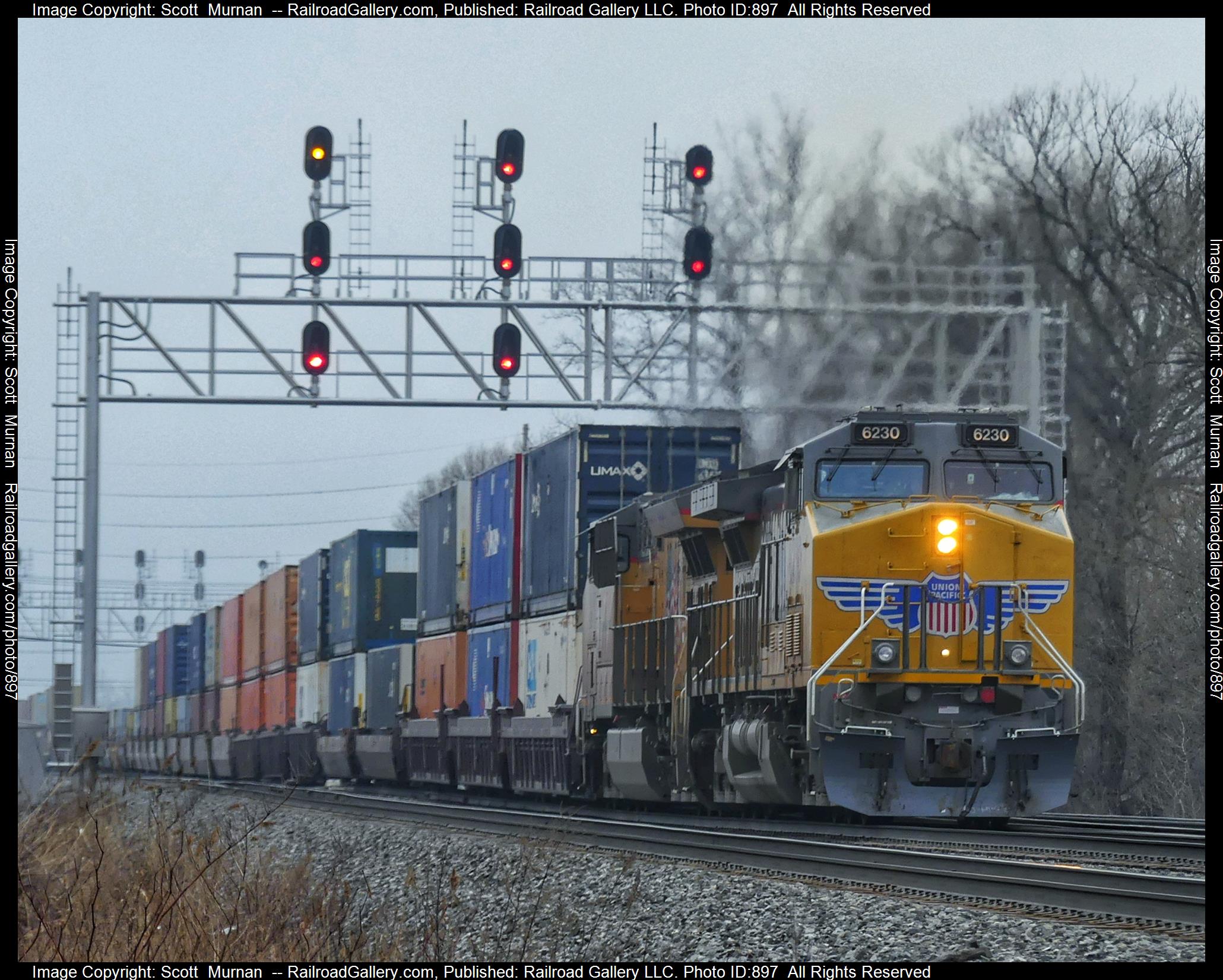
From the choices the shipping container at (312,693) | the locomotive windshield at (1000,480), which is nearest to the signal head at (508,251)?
the locomotive windshield at (1000,480)

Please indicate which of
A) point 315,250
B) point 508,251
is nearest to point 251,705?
point 315,250

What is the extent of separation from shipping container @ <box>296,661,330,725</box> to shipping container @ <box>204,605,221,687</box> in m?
9.02

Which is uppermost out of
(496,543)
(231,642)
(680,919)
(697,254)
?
(697,254)

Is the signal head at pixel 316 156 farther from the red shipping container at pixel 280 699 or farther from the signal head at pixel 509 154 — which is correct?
the red shipping container at pixel 280 699

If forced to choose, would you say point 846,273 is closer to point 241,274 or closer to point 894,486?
point 241,274

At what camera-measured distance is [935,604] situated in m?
14.0

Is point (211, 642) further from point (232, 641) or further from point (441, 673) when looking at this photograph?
point (441, 673)

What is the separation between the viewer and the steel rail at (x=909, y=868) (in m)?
9.26

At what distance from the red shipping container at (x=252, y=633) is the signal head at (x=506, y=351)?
17498 millimetres

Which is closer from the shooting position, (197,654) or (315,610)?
(315,610)

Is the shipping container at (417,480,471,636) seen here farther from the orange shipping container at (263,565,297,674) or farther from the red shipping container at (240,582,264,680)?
the red shipping container at (240,582,264,680)

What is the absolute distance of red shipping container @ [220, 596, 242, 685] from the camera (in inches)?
1556

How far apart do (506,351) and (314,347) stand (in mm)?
2231

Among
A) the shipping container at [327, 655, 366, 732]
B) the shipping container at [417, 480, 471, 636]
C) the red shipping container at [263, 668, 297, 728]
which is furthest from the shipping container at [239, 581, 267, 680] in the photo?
the shipping container at [417, 480, 471, 636]
